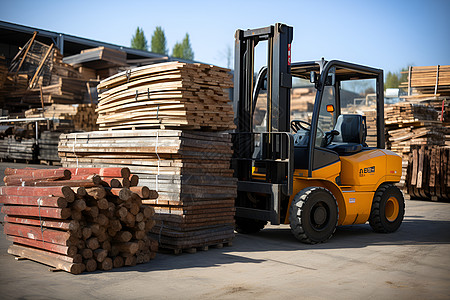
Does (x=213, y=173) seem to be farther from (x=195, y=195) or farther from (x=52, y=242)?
(x=52, y=242)

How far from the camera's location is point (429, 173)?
15.0 m

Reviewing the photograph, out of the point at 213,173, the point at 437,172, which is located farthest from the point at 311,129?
the point at 437,172

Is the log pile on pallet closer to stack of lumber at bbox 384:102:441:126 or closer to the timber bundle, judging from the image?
stack of lumber at bbox 384:102:441:126

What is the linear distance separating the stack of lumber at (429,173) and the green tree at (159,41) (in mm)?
65947

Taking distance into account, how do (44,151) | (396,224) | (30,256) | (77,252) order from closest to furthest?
(77,252), (30,256), (396,224), (44,151)

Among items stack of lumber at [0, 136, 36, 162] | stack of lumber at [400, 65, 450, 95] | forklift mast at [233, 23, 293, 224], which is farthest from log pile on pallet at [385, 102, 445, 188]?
stack of lumber at [0, 136, 36, 162]

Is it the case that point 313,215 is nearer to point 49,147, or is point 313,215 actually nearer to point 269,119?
point 269,119

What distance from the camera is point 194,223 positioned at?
701 centimetres

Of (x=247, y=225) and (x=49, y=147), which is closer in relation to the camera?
(x=247, y=225)

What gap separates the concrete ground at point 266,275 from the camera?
499cm

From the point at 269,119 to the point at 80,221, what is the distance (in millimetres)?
3469

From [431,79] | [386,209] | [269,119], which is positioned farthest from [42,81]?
[386,209]

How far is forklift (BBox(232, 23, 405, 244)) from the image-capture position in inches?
302

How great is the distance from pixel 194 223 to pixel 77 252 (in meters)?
1.75
